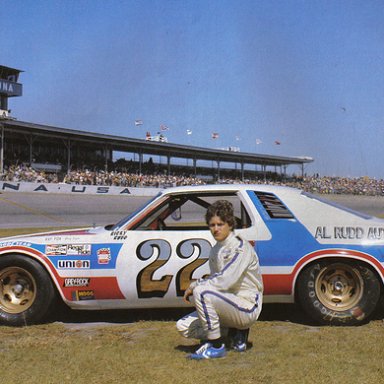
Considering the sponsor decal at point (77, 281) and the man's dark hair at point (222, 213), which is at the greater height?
the man's dark hair at point (222, 213)

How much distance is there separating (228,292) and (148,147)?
48.5m

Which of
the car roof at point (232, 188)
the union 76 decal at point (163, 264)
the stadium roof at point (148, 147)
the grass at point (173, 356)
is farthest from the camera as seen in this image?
the stadium roof at point (148, 147)

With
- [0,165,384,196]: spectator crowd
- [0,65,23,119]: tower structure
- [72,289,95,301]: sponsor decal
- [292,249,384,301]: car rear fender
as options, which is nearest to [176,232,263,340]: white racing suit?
[292,249,384,301]: car rear fender

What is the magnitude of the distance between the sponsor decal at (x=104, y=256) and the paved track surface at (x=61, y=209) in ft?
54.8

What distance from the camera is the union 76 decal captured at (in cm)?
506

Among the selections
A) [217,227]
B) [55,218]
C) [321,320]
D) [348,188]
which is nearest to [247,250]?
[217,227]

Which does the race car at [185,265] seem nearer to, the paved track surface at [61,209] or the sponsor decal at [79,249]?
the sponsor decal at [79,249]

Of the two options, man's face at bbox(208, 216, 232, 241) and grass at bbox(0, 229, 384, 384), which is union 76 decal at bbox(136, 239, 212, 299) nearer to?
grass at bbox(0, 229, 384, 384)

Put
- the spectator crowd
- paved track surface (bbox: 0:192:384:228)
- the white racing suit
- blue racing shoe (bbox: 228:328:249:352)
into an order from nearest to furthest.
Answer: the white racing suit < blue racing shoe (bbox: 228:328:249:352) < paved track surface (bbox: 0:192:384:228) < the spectator crowd

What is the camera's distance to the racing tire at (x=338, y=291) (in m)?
4.96

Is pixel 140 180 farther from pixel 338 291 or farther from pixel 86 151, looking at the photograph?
pixel 338 291

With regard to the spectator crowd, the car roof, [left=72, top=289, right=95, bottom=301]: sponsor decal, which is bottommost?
[left=72, top=289, right=95, bottom=301]: sponsor decal

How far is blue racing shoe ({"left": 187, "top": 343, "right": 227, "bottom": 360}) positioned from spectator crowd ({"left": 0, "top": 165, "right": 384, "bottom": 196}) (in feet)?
103

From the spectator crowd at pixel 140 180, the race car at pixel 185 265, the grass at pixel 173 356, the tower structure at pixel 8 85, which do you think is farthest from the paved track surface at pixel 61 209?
the tower structure at pixel 8 85
